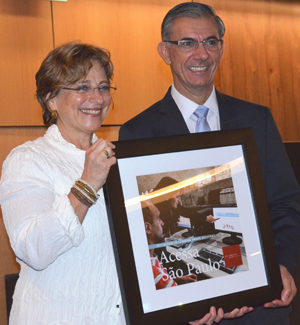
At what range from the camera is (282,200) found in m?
1.57

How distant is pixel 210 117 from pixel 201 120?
64mm

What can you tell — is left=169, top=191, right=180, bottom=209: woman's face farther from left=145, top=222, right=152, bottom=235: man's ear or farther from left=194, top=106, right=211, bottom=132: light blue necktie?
left=194, top=106, right=211, bottom=132: light blue necktie

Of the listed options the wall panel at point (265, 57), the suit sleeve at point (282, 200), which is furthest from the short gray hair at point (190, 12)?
the wall panel at point (265, 57)

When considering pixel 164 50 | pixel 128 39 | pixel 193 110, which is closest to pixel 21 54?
pixel 128 39

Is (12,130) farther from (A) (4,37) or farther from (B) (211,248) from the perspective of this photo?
(B) (211,248)

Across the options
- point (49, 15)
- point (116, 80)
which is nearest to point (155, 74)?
point (116, 80)

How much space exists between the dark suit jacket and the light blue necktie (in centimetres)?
6

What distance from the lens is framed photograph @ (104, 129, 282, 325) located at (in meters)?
1.23

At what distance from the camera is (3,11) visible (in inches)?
130

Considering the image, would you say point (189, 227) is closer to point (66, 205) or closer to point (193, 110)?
point (66, 205)

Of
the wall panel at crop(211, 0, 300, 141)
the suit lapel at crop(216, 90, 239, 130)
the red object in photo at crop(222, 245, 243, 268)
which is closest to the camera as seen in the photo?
the red object in photo at crop(222, 245, 243, 268)

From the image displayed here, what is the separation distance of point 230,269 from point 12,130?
2525 mm

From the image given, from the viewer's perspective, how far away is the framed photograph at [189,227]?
1.23m

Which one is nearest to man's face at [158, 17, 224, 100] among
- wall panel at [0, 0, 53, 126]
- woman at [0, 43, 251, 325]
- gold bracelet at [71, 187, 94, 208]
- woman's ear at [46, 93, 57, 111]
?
woman at [0, 43, 251, 325]
